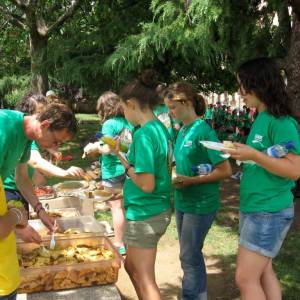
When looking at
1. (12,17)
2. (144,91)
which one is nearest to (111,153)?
(144,91)

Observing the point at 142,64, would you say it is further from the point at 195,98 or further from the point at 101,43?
the point at 195,98

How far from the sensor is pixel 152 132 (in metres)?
2.50

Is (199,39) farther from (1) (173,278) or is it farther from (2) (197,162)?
(2) (197,162)

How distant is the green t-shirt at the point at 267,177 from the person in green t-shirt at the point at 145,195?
0.47 m

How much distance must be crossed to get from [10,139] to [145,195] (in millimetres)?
794

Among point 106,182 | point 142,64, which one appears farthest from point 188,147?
point 142,64

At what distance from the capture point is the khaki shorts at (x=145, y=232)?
2574 mm

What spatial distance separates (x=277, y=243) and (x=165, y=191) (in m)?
0.68

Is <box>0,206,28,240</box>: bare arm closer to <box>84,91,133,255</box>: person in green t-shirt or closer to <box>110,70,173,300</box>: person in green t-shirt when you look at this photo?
<box>110,70,173,300</box>: person in green t-shirt

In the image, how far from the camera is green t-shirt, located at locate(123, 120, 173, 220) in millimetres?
2465

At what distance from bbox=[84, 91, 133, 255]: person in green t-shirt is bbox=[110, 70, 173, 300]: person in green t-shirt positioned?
1749 mm

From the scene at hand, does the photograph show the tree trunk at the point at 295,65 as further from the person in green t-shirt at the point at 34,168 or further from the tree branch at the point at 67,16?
the tree branch at the point at 67,16

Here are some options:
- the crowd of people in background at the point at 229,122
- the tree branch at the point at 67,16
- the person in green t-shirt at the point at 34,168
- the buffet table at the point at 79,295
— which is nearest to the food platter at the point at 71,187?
the person in green t-shirt at the point at 34,168

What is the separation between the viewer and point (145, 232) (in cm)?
257
